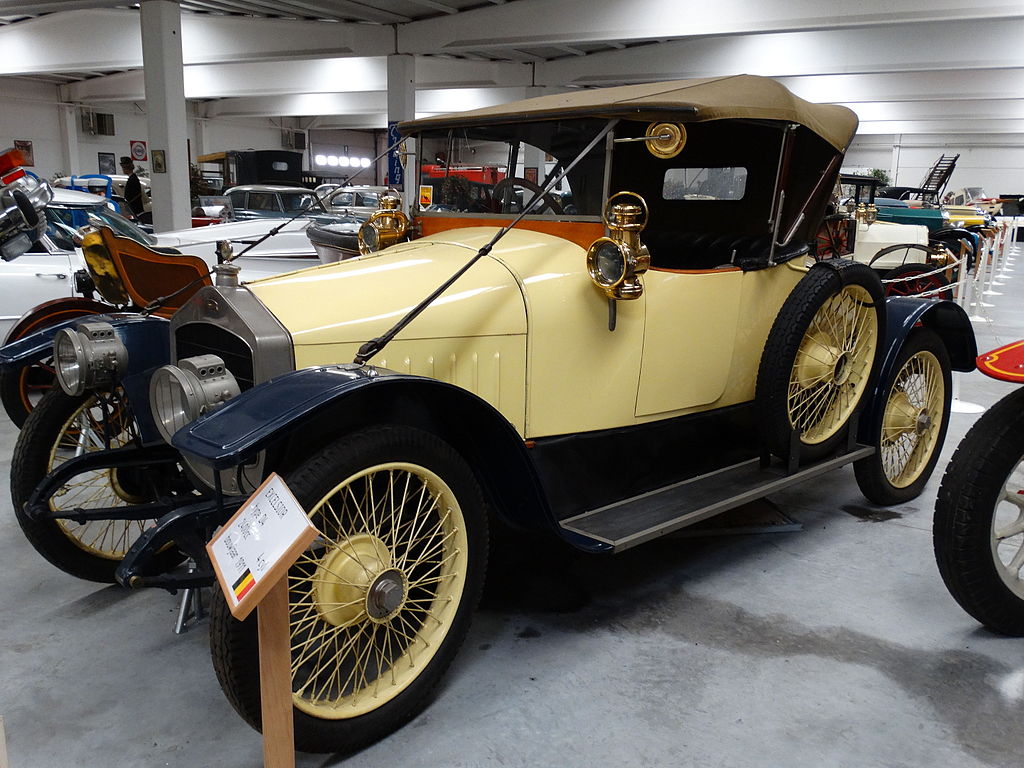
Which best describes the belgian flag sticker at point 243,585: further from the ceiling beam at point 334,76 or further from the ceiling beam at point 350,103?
the ceiling beam at point 350,103

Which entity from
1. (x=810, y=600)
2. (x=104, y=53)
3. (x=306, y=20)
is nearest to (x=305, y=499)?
(x=810, y=600)

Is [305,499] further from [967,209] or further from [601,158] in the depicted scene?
[967,209]

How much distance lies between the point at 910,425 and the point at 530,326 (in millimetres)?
2295

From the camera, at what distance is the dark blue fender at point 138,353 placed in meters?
2.80

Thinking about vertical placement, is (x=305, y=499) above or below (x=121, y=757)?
above

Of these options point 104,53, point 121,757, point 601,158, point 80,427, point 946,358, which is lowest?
point 121,757

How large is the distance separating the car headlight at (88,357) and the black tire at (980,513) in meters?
2.77

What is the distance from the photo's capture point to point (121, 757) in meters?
2.09

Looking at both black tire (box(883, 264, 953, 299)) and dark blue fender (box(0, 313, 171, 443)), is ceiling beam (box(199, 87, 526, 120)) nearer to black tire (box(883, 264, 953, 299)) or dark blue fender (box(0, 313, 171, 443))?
black tire (box(883, 264, 953, 299))

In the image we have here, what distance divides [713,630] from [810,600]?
1.56 ft

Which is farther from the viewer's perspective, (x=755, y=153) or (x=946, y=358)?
(x=946, y=358)

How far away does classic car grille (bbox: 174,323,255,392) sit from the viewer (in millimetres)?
2246

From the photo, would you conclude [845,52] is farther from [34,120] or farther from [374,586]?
[34,120]

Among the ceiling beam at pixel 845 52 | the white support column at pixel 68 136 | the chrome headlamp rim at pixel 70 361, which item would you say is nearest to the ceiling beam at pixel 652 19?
the ceiling beam at pixel 845 52
